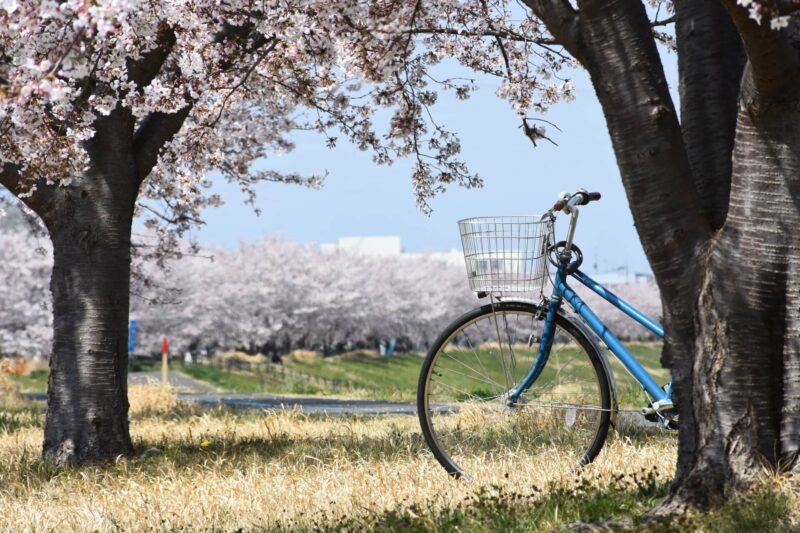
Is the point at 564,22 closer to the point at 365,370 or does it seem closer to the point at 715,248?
the point at 715,248

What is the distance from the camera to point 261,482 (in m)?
5.34

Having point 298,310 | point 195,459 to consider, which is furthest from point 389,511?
→ point 298,310

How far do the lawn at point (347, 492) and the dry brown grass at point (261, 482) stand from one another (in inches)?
0.4

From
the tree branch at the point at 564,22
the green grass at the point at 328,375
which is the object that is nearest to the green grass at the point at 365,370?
the green grass at the point at 328,375

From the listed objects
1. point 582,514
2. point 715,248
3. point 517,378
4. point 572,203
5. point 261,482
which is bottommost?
point 261,482

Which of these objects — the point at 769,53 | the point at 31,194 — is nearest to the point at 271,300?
the point at 31,194

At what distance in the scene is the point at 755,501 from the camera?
3711mm

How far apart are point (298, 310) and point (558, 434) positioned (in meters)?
43.4

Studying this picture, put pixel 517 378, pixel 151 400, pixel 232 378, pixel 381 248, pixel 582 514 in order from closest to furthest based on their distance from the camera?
pixel 582 514
pixel 517 378
pixel 151 400
pixel 232 378
pixel 381 248

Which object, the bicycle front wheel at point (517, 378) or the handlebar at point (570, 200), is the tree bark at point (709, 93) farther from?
the bicycle front wheel at point (517, 378)

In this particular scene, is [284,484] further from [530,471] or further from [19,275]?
[19,275]

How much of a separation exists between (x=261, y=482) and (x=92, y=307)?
8.08ft

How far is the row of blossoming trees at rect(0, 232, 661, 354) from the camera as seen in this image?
134 feet

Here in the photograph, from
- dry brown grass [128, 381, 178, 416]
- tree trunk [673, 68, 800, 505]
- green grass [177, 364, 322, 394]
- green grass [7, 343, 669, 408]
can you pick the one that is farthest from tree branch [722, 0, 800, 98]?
green grass [177, 364, 322, 394]
